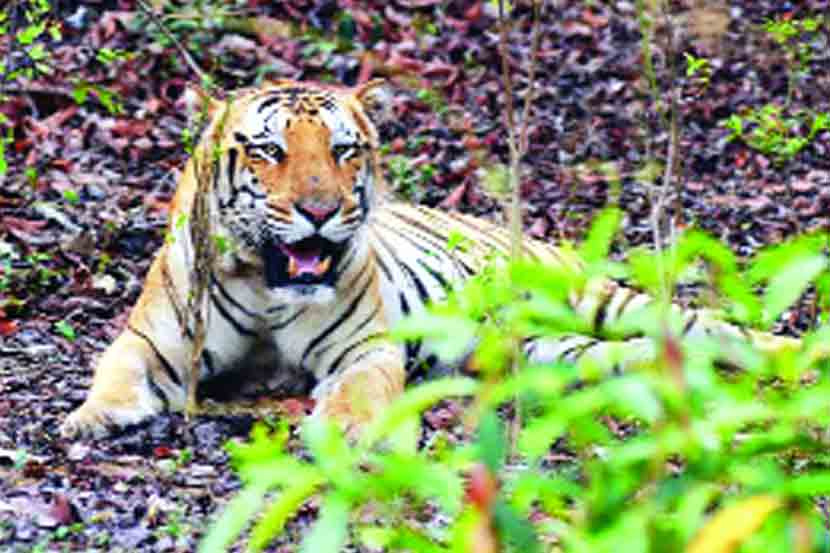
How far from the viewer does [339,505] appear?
1.75 meters

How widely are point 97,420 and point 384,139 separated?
13.6 feet

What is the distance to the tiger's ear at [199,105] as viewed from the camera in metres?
5.36

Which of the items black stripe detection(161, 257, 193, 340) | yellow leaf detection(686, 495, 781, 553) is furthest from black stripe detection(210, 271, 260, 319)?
yellow leaf detection(686, 495, 781, 553)

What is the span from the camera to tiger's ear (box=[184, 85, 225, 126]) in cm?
536

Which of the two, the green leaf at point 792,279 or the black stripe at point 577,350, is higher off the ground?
the green leaf at point 792,279

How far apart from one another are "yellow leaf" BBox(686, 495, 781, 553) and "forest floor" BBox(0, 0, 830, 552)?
3.04 m

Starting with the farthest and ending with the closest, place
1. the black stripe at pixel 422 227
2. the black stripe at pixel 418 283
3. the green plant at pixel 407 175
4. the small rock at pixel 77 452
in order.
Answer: the green plant at pixel 407 175, the black stripe at pixel 422 227, the black stripe at pixel 418 283, the small rock at pixel 77 452

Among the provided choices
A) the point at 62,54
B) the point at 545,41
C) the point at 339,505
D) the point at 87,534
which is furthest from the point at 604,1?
the point at 339,505

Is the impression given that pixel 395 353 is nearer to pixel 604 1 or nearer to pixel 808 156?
pixel 808 156

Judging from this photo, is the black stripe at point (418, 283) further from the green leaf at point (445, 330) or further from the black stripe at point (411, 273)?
the green leaf at point (445, 330)

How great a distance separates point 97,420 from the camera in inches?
195

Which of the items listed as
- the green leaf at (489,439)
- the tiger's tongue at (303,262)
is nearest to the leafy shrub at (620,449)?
the green leaf at (489,439)

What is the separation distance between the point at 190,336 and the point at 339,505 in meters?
3.68

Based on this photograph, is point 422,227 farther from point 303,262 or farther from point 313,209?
point 313,209
